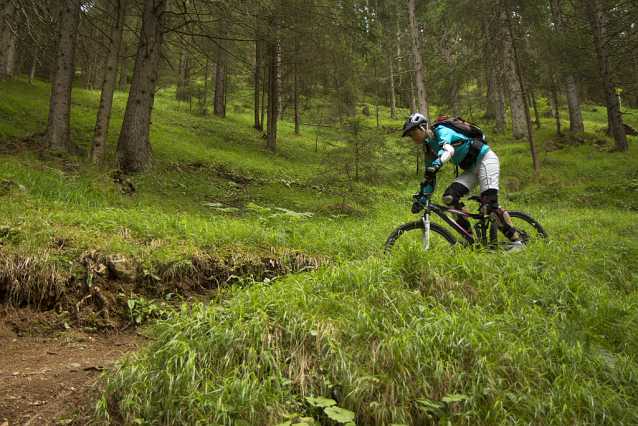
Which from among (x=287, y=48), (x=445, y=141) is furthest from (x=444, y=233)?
(x=287, y=48)

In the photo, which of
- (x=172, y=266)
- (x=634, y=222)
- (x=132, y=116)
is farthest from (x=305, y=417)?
(x=132, y=116)

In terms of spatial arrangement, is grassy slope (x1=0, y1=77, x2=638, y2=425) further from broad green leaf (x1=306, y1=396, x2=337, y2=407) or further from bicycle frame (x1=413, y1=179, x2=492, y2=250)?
bicycle frame (x1=413, y1=179, x2=492, y2=250)

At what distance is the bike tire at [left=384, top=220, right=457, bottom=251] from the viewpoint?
438 cm

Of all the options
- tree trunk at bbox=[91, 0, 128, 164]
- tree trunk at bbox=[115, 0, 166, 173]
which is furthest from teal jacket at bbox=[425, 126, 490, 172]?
tree trunk at bbox=[91, 0, 128, 164]

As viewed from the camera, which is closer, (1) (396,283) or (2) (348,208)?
(1) (396,283)

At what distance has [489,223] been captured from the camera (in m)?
4.66

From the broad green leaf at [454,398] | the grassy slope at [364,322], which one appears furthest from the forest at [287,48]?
the broad green leaf at [454,398]

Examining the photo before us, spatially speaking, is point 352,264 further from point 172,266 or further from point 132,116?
point 132,116

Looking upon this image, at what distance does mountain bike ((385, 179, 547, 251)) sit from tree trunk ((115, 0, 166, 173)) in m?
6.25

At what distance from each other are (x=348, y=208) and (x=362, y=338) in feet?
16.2

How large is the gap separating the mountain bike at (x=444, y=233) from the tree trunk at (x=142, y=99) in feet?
20.5

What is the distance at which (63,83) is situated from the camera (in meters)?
8.31

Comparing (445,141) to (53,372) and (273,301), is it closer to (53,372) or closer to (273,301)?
(273,301)

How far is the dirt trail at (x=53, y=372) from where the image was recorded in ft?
8.36
